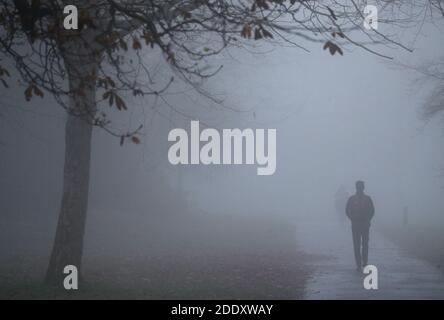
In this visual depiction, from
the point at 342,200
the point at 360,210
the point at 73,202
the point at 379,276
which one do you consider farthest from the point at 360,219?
the point at 342,200

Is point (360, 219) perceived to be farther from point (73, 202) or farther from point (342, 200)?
point (342, 200)

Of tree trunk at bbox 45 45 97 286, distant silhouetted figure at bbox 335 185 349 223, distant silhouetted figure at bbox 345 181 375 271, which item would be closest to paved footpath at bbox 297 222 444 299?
distant silhouetted figure at bbox 345 181 375 271

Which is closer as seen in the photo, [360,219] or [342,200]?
[360,219]

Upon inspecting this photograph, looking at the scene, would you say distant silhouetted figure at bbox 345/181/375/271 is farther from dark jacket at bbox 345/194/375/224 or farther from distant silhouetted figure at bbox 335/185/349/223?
distant silhouetted figure at bbox 335/185/349/223

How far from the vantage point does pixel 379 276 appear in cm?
1322

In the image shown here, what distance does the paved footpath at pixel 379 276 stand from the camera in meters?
10.8

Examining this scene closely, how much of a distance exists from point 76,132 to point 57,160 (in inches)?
756

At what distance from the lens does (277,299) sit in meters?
10.1

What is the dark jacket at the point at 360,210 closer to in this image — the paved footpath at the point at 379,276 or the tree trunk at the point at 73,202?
the paved footpath at the point at 379,276

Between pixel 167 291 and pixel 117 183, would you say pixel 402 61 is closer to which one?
pixel 167 291

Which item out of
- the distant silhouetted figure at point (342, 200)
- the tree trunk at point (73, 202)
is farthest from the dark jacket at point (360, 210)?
the distant silhouetted figure at point (342, 200)

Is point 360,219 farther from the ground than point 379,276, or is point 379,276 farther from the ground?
point 360,219

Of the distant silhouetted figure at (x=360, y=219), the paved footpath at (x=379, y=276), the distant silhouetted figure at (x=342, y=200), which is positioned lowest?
the paved footpath at (x=379, y=276)

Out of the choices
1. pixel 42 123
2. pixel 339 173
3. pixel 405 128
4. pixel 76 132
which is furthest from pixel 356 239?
pixel 405 128
